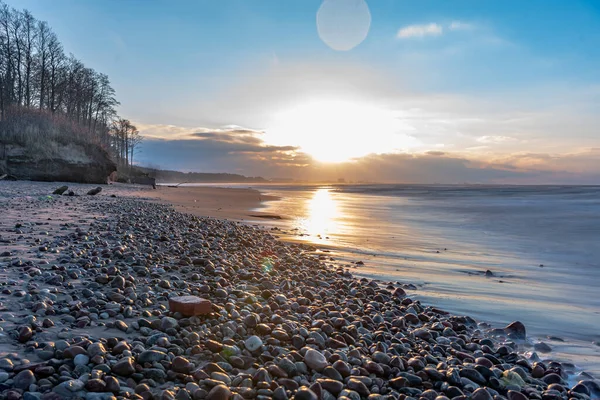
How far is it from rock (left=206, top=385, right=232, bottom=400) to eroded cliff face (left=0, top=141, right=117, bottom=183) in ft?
97.8

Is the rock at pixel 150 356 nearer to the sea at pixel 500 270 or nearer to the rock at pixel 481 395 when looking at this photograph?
the rock at pixel 481 395

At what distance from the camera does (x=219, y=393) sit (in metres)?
2.51

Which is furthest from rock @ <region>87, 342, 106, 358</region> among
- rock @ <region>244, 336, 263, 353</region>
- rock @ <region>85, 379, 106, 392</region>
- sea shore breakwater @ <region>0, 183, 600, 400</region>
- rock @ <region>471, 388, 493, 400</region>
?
rock @ <region>471, 388, 493, 400</region>

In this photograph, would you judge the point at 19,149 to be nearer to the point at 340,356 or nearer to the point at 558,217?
the point at 340,356

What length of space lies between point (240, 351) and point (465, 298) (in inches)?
168

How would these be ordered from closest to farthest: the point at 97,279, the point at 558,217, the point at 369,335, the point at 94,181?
the point at 369,335, the point at 97,279, the point at 558,217, the point at 94,181

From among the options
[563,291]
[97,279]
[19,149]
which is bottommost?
[563,291]

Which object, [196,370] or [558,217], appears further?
[558,217]

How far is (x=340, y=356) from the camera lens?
129 inches

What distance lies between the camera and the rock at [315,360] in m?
3.11

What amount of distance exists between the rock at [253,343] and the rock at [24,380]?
158 centimetres

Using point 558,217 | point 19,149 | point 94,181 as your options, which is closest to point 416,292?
point 558,217

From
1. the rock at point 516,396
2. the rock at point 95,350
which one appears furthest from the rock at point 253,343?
the rock at point 516,396

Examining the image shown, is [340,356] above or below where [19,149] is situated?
below
